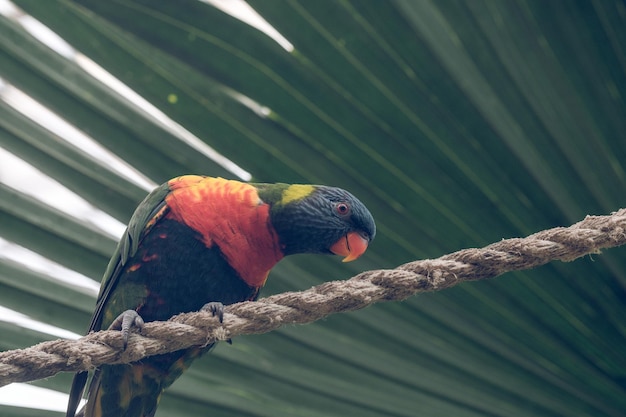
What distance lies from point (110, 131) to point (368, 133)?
3.12 ft

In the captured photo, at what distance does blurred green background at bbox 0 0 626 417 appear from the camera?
7.12 ft

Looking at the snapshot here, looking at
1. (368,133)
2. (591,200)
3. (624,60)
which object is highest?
(624,60)

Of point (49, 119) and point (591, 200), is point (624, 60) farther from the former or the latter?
point (49, 119)

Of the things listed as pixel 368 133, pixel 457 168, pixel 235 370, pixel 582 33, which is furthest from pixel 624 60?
pixel 235 370

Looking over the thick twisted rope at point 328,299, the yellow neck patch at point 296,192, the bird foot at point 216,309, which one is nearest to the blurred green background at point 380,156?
the yellow neck patch at point 296,192

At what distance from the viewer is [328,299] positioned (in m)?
1.83

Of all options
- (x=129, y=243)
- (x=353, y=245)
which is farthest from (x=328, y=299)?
(x=129, y=243)

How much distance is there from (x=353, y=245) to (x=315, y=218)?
19 centimetres

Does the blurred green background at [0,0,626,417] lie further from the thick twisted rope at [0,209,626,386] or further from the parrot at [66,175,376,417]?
the thick twisted rope at [0,209,626,386]

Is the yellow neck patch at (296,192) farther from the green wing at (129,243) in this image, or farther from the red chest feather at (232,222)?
the green wing at (129,243)

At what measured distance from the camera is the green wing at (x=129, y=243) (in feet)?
8.11

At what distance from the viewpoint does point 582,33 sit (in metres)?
2.11

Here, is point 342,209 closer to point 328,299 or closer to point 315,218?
point 315,218

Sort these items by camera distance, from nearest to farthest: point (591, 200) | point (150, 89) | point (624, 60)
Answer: point (624, 60), point (591, 200), point (150, 89)
